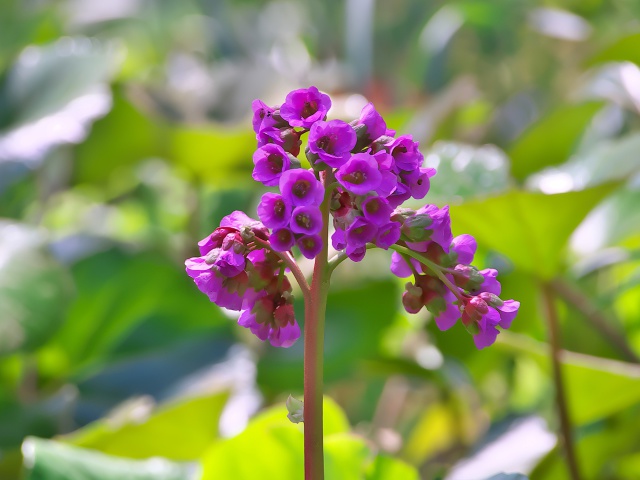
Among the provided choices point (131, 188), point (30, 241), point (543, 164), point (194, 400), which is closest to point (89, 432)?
point (194, 400)

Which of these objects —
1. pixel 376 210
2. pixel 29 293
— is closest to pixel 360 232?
pixel 376 210

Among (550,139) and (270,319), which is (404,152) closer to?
(270,319)

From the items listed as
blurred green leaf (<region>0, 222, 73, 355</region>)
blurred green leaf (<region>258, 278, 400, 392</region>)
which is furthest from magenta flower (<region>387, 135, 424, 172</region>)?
blurred green leaf (<region>258, 278, 400, 392</region>)

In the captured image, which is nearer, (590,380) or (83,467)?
(83,467)

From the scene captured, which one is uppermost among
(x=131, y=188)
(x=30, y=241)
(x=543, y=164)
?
(x=131, y=188)

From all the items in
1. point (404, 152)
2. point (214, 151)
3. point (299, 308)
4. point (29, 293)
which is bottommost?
point (404, 152)

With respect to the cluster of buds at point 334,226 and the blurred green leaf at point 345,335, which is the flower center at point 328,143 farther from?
the blurred green leaf at point 345,335

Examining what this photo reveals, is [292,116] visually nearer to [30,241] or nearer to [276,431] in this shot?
[276,431]
